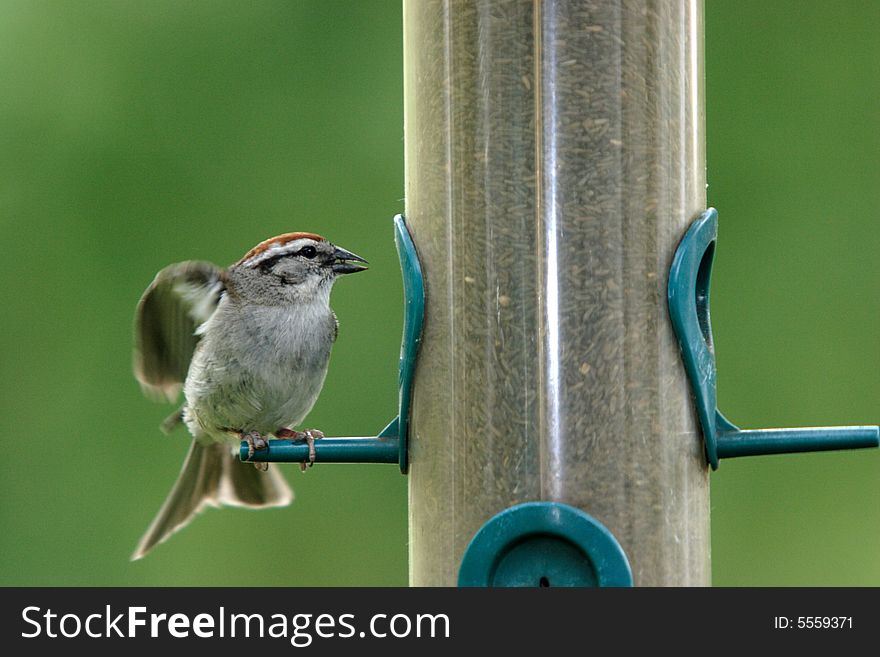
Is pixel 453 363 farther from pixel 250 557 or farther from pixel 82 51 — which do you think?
pixel 82 51

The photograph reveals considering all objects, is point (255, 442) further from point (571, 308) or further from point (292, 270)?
point (571, 308)

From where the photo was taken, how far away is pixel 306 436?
5039mm

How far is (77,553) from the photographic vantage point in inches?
283

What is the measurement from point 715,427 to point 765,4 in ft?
11.5

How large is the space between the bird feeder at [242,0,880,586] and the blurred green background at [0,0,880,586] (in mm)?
2631

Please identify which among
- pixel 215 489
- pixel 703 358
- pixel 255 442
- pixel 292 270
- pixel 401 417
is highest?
pixel 292 270

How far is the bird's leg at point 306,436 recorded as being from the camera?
4816mm

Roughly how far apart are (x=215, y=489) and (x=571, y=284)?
206 centimetres

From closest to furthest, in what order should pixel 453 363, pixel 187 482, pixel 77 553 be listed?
pixel 453 363 < pixel 187 482 < pixel 77 553

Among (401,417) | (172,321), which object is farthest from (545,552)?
(172,321)

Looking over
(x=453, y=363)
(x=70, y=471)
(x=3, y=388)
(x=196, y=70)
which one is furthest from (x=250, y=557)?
(x=453, y=363)

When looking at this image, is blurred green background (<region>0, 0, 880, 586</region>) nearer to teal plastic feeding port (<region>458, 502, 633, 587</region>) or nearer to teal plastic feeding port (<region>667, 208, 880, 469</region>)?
teal plastic feeding port (<region>667, 208, 880, 469</region>)

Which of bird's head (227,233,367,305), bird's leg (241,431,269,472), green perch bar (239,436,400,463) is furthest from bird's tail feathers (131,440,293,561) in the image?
green perch bar (239,436,400,463)

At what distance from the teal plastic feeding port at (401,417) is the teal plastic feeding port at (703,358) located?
2.37 ft
